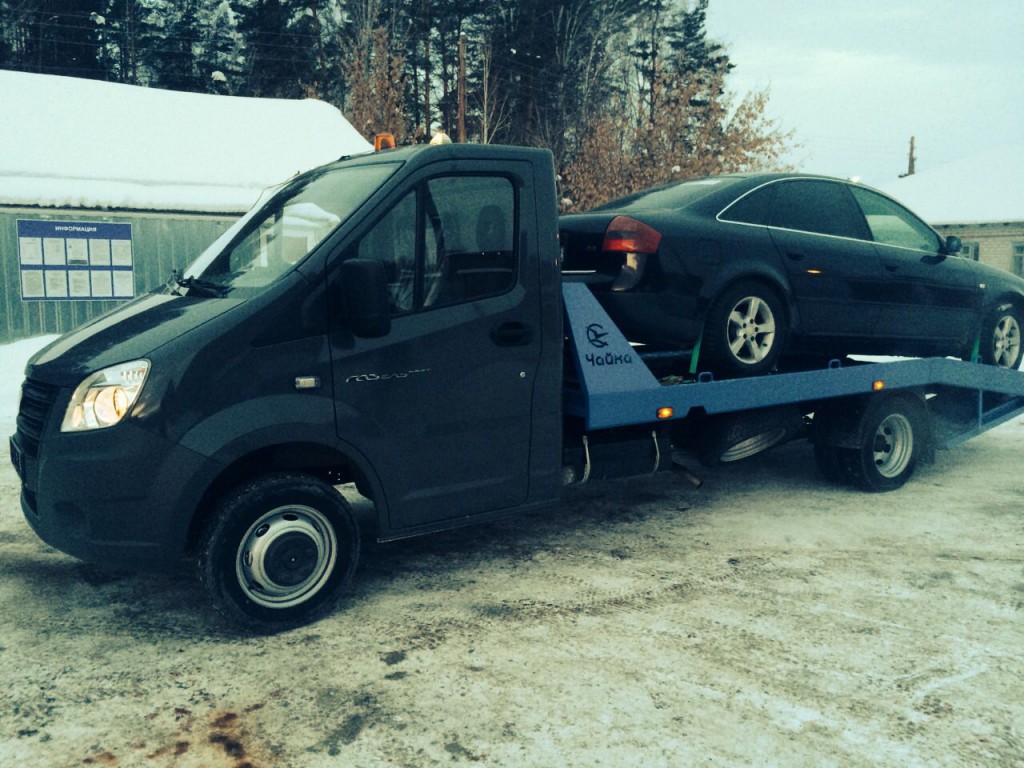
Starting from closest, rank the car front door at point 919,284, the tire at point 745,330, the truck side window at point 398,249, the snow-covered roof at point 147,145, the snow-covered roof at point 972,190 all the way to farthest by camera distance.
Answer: the truck side window at point 398,249, the tire at point 745,330, the car front door at point 919,284, the snow-covered roof at point 147,145, the snow-covered roof at point 972,190

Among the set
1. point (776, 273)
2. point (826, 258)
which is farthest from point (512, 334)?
point (826, 258)

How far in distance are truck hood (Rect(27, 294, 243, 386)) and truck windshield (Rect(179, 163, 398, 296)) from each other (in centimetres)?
21

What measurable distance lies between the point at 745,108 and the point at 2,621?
30987 mm

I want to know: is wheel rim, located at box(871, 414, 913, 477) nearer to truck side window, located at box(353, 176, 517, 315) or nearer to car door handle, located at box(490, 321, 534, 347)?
car door handle, located at box(490, 321, 534, 347)

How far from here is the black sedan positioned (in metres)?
5.53

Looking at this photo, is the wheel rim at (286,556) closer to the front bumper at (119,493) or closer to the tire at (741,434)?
the front bumper at (119,493)

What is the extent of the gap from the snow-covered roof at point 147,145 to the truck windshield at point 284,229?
9983 mm

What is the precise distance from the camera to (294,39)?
4006 centimetres

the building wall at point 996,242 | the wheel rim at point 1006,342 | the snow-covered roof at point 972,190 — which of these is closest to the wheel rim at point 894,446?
the wheel rim at point 1006,342

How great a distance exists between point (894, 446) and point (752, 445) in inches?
61.0

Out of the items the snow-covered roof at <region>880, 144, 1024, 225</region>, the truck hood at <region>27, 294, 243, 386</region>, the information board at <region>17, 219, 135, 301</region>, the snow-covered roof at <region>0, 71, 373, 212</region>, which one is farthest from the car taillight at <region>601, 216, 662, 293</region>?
the snow-covered roof at <region>880, 144, 1024, 225</region>

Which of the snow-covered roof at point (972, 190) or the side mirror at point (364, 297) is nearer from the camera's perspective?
the side mirror at point (364, 297)

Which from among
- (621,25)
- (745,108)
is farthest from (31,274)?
(621,25)

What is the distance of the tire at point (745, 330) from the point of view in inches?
226
